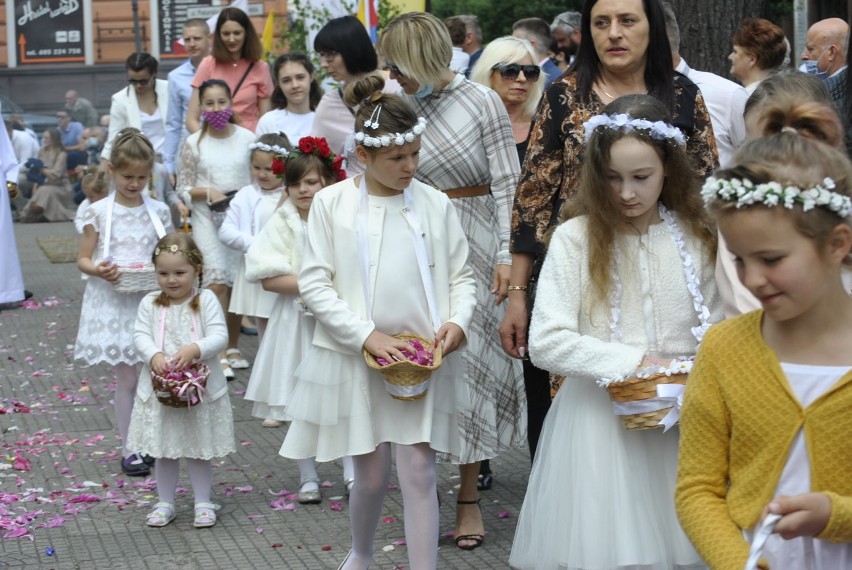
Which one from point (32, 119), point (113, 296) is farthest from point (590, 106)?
point (32, 119)

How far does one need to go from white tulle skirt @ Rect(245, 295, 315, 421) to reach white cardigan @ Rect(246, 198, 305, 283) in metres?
0.17

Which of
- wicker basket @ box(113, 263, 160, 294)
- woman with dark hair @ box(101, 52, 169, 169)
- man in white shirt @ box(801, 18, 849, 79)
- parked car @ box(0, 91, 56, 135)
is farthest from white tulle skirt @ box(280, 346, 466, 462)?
parked car @ box(0, 91, 56, 135)

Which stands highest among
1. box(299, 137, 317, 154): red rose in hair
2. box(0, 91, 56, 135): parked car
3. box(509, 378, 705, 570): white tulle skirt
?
box(299, 137, 317, 154): red rose in hair

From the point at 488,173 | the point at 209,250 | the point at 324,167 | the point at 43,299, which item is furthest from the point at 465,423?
the point at 43,299

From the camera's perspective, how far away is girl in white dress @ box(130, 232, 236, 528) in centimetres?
630

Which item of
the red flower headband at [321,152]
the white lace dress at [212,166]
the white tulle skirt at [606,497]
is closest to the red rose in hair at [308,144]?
the red flower headband at [321,152]

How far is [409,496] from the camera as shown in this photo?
5027mm

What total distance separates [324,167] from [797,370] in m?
4.18

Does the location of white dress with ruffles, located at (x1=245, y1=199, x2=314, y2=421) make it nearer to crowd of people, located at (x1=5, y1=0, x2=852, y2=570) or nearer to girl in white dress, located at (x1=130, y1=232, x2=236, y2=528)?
crowd of people, located at (x1=5, y1=0, x2=852, y2=570)

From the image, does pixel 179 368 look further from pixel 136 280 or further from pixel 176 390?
pixel 136 280

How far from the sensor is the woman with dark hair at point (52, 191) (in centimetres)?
2567

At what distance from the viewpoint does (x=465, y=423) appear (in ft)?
19.1

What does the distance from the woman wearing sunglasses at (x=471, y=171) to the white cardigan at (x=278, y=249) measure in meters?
1.04

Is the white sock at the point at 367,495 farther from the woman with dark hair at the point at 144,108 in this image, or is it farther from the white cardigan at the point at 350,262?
the woman with dark hair at the point at 144,108
